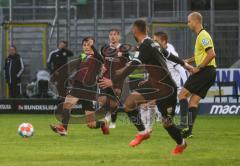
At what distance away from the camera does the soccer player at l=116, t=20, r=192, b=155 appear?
1238 cm

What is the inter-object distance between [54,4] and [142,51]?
1950 cm

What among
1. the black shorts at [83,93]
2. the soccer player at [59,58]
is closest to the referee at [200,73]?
the black shorts at [83,93]

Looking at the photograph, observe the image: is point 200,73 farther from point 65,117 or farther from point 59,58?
point 59,58

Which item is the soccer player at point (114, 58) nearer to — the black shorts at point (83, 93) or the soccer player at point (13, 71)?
the black shorts at point (83, 93)

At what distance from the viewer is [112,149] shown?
13266mm

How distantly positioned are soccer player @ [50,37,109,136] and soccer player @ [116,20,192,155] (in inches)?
140

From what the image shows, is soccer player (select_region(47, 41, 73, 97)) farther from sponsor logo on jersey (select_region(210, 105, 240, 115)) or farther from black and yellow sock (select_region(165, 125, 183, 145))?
black and yellow sock (select_region(165, 125, 183, 145))

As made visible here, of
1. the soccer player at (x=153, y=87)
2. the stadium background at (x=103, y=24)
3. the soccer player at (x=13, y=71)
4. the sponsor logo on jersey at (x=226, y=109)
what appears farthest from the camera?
the soccer player at (x=13, y=71)

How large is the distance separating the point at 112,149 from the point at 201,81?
2752mm

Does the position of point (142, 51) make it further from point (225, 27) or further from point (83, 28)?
point (83, 28)

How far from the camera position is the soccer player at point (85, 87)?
17.0m

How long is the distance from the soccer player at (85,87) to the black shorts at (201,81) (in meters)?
2.74

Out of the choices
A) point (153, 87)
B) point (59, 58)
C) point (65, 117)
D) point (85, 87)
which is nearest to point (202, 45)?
point (153, 87)

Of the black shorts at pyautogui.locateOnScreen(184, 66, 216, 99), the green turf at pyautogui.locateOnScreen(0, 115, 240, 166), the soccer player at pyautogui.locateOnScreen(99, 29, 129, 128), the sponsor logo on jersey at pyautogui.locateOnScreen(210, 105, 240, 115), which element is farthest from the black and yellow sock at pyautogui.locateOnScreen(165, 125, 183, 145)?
the sponsor logo on jersey at pyautogui.locateOnScreen(210, 105, 240, 115)
